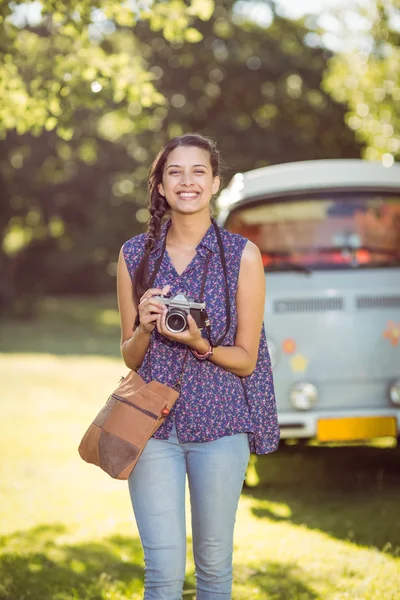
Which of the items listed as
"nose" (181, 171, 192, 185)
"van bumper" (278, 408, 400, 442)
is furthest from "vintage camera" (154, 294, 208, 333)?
"van bumper" (278, 408, 400, 442)

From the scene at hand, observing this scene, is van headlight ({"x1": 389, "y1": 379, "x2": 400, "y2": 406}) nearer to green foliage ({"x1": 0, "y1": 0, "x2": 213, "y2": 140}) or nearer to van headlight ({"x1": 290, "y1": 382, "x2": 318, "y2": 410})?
van headlight ({"x1": 290, "y1": 382, "x2": 318, "y2": 410})

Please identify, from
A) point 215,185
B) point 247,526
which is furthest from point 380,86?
point 215,185

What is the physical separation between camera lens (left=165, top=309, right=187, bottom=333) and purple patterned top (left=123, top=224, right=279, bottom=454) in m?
0.26

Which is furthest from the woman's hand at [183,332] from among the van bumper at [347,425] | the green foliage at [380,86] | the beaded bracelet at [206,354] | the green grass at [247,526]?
the green foliage at [380,86]

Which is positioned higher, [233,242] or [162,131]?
[162,131]

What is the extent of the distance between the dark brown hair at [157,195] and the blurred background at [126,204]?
0.65 feet

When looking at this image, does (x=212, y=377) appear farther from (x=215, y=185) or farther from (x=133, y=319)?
(x=215, y=185)

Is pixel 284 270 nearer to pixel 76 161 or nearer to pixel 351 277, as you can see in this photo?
pixel 351 277

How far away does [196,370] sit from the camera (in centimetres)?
335

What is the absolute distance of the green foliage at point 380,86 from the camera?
1709 centimetres

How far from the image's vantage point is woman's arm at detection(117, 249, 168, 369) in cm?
319

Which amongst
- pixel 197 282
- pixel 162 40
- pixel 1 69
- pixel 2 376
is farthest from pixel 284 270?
pixel 162 40

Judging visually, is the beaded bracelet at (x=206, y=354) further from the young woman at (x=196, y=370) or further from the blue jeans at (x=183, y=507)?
the blue jeans at (x=183, y=507)

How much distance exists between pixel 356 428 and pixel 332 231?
1623 mm
